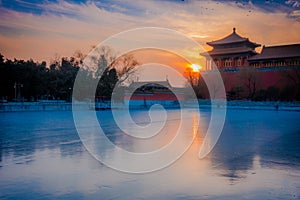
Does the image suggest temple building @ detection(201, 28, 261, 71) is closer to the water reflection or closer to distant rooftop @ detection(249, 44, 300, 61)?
distant rooftop @ detection(249, 44, 300, 61)

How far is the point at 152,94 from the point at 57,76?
13.0 m

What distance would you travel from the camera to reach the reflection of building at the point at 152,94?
135 feet

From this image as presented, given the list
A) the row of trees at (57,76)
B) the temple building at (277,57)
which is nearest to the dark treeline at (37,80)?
the row of trees at (57,76)

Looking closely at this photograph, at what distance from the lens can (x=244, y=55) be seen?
44438mm

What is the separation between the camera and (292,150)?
8.03 meters

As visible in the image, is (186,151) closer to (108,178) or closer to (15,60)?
(108,178)

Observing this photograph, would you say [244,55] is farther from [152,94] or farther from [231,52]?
[152,94]

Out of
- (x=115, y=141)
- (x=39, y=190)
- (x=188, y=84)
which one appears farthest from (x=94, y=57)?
(x=39, y=190)

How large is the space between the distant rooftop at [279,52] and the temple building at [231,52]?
1.83 metres

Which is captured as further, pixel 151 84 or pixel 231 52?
pixel 151 84

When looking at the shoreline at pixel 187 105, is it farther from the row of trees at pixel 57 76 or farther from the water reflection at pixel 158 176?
the water reflection at pixel 158 176

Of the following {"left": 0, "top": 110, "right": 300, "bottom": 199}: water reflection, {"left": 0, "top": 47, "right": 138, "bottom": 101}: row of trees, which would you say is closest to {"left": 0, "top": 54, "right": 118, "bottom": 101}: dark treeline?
{"left": 0, "top": 47, "right": 138, "bottom": 101}: row of trees

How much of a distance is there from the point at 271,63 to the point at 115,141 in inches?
1408

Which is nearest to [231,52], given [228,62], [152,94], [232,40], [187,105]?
[228,62]
